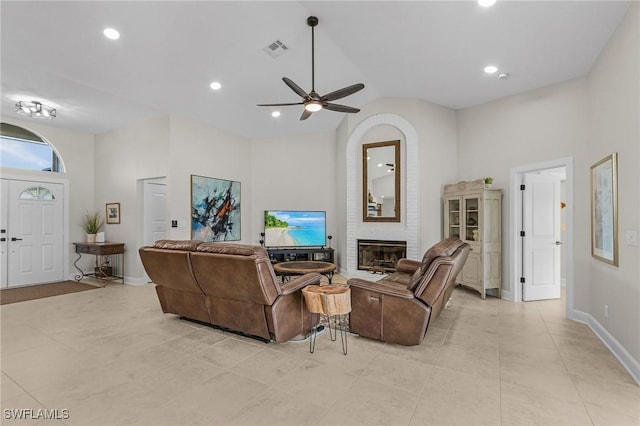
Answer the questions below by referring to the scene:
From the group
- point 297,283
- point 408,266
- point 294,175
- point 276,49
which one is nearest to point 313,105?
point 276,49

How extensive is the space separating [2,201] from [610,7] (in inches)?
355

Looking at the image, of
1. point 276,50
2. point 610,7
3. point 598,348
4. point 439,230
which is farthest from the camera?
point 439,230

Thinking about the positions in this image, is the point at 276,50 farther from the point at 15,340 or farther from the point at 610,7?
the point at 15,340

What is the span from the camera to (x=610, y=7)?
2.78m

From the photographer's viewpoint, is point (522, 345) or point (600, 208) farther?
point (600, 208)

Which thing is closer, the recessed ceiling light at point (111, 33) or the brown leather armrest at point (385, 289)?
the brown leather armrest at point (385, 289)

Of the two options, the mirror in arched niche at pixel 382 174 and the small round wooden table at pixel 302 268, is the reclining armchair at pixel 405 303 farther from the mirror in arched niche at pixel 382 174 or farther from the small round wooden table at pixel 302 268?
the mirror in arched niche at pixel 382 174

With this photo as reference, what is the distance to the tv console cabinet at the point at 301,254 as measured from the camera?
639 cm

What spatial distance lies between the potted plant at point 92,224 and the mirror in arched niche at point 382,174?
5.52m

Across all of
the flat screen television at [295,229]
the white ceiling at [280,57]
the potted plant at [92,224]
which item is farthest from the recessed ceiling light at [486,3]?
the potted plant at [92,224]

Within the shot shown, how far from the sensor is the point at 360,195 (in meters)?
5.95

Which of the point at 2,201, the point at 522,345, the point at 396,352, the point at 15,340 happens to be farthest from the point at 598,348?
the point at 2,201

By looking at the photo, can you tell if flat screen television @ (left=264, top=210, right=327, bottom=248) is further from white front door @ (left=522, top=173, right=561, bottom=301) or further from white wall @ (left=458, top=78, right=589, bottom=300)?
white front door @ (left=522, top=173, right=561, bottom=301)

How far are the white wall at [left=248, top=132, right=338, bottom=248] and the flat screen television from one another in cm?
43
